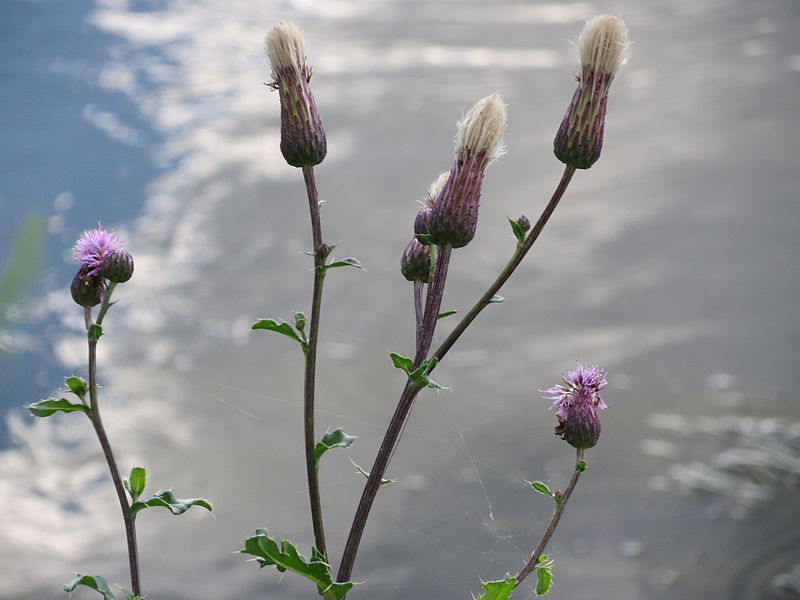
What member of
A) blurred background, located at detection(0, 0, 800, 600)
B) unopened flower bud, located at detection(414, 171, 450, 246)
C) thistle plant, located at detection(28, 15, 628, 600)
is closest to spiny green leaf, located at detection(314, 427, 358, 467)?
thistle plant, located at detection(28, 15, 628, 600)

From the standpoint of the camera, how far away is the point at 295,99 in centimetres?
49

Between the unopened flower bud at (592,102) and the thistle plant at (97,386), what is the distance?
0.22 meters

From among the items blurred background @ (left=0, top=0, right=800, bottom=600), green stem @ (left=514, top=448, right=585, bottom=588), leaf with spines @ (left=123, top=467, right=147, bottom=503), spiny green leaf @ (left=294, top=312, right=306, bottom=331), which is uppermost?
blurred background @ (left=0, top=0, right=800, bottom=600)

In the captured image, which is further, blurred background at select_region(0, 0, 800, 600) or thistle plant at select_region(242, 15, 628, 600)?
blurred background at select_region(0, 0, 800, 600)

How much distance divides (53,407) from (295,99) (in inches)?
Answer: 7.5

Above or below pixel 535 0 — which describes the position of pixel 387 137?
below

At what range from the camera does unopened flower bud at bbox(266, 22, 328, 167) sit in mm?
476

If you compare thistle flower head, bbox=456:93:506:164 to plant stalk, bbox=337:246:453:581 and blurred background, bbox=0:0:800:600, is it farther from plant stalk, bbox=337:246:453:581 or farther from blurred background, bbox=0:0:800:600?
blurred background, bbox=0:0:800:600

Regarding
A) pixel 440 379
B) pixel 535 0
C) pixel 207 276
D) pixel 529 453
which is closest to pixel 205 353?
pixel 207 276

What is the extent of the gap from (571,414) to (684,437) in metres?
0.85

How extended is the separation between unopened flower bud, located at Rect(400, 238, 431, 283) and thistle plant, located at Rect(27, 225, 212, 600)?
139 mm

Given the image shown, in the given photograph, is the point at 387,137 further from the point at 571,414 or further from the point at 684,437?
the point at 571,414

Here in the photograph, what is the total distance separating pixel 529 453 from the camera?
4.18 ft

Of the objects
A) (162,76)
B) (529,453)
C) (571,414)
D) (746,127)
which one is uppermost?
(162,76)
